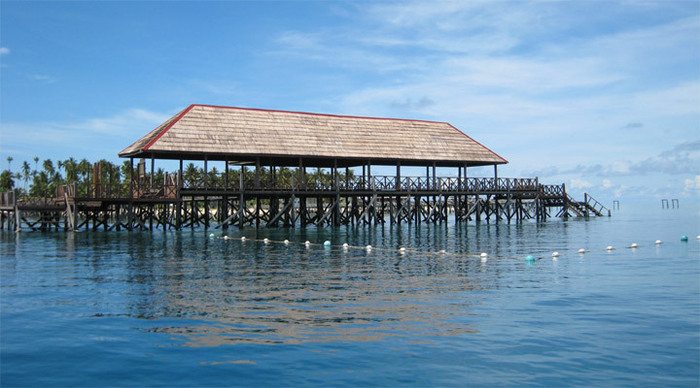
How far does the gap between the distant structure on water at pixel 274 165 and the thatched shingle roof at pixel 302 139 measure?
8cm

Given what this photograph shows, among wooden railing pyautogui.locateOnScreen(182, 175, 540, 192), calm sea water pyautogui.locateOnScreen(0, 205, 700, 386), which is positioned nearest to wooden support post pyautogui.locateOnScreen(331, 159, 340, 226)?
wooden railing pyautogui.locateOnScreen(182, 175, 540, 192)

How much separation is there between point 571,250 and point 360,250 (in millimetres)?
8832

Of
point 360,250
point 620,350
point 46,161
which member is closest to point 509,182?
point 360,250

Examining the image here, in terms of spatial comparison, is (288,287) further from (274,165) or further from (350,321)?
(274,165)

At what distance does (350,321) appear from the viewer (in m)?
12.9

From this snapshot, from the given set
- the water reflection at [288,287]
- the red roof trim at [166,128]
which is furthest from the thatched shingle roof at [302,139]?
the water reflection at [288,287]

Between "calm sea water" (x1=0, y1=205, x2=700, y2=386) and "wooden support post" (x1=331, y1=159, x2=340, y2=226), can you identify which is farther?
"wooden support post" (x1=331, y1=159, x2=340, y2=226)

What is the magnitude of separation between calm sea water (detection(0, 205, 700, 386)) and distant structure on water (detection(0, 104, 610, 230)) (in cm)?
1763

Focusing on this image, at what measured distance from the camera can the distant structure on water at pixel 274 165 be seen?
41719mm

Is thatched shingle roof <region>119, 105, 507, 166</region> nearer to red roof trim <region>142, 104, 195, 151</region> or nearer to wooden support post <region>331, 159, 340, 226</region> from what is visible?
red roof trim <region>142, 104, 195, 151</region>

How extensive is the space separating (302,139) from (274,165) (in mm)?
4906

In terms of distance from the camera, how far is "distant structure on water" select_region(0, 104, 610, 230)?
4172 cm

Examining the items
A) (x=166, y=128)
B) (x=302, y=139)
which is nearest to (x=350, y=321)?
(x=166, y=128)

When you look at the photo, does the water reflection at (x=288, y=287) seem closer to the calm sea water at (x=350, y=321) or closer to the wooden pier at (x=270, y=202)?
the calm sea water at (x=350, y=321)
